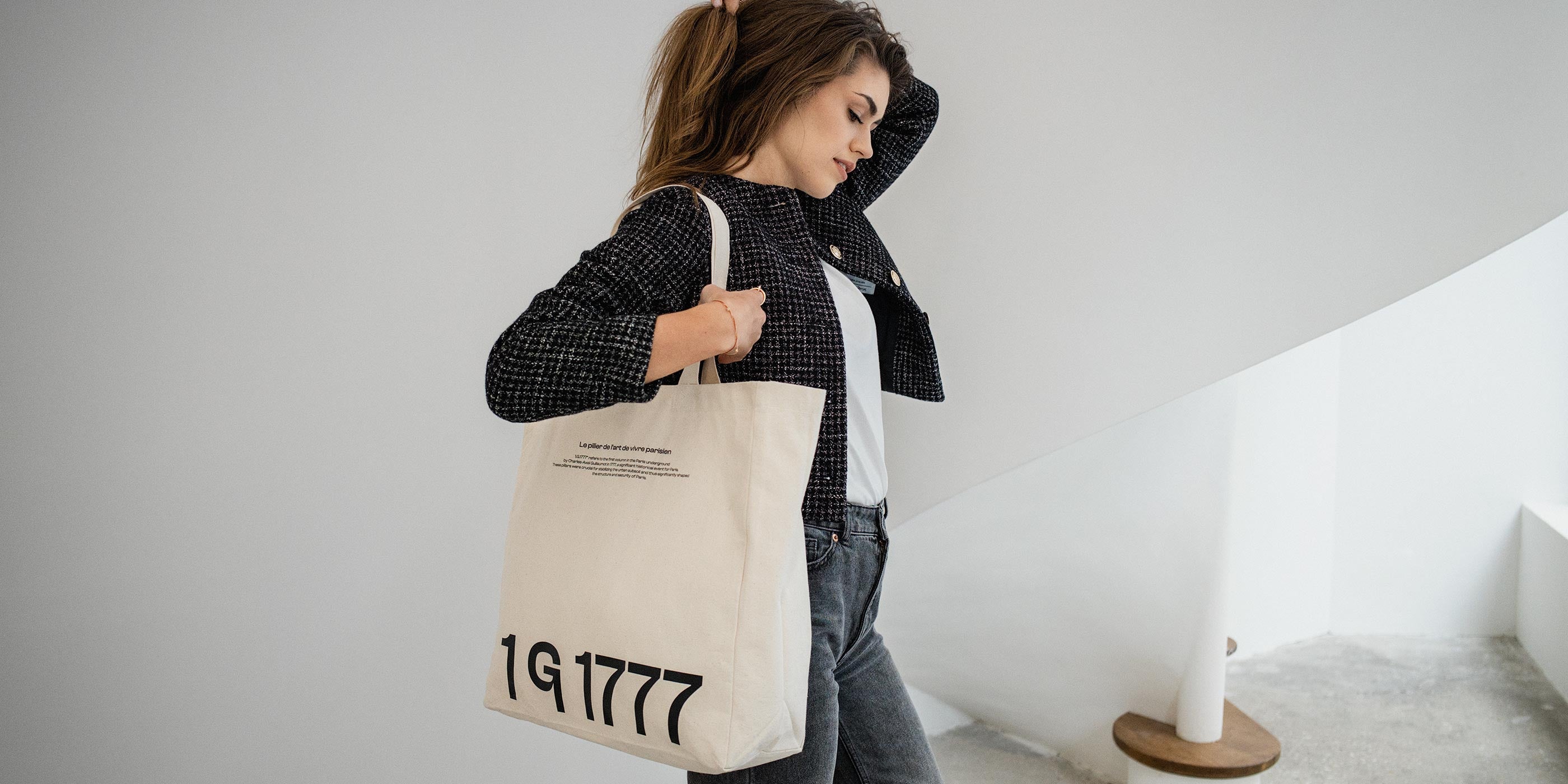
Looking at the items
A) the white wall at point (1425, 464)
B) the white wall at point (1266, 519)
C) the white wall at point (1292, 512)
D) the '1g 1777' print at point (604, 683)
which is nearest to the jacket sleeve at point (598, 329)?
the '1g 1777' print at point (604, 683)

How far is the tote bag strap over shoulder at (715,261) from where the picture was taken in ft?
2.97

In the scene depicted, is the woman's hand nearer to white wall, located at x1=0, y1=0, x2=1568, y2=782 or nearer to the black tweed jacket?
the black tweed jacket

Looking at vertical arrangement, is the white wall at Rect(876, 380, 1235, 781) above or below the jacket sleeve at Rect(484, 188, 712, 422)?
below

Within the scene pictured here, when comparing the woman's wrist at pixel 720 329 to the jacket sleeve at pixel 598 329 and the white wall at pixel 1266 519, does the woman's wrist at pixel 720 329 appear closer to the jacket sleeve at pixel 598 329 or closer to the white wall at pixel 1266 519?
the jacket sleeve at pixel 598 329

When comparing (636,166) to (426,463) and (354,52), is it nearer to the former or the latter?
(354,52)

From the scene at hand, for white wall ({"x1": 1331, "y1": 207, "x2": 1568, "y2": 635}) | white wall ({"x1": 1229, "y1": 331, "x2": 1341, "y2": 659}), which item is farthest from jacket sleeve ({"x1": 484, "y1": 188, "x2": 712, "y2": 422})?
white wall ({"x1": 1331, "y1": 207, "x2": 1568, "y2": 635})

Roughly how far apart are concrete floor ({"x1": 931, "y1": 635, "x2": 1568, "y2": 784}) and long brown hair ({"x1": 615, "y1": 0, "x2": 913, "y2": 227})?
185cm

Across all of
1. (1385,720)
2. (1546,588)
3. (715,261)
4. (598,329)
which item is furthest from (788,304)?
(1546,588)

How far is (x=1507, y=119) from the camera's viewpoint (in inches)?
49.3

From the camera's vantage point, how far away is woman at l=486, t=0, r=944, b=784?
83 cm

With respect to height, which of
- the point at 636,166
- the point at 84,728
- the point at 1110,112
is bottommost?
the point at 84,728

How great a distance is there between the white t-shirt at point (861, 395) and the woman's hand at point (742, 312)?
0.16 m

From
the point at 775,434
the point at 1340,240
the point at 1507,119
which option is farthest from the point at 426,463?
the point at 1507,119

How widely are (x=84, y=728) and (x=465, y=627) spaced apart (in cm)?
47
